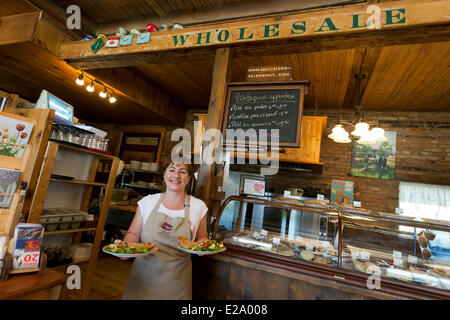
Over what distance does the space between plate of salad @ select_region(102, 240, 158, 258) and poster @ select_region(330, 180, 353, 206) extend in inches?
→ 167

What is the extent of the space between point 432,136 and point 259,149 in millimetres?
4378

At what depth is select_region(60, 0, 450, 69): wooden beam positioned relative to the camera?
1953 millimetres

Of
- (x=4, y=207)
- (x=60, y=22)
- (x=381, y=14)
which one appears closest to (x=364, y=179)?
(x=381, y=14)

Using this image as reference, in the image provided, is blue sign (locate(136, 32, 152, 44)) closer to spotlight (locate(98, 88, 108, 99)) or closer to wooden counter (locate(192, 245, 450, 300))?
spotlight (locate(98, 88, 108, 99))

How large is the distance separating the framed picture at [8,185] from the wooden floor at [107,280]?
1318mm

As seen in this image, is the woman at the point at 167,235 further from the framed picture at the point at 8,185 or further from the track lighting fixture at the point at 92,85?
the track lighting fixture at the point at 92,85

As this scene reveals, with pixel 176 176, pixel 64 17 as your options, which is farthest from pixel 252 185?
pixel 64 17

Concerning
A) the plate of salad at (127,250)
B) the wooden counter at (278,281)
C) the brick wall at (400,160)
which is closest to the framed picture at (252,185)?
the brick wall at (400,160)

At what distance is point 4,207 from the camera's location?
5.99 feet

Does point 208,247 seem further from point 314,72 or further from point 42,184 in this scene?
point 314,72

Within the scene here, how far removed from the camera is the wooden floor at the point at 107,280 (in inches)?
119

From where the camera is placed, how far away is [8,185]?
1812 millimetres

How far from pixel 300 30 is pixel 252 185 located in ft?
11.5
